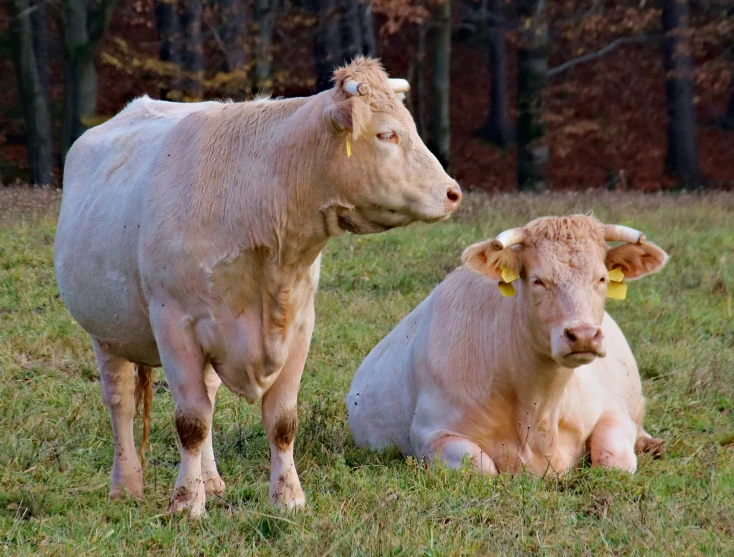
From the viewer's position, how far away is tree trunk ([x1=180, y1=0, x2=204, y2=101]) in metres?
19.6

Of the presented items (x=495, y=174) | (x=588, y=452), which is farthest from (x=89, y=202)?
(x=495, y=174)

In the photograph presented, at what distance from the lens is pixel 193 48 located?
1997cm

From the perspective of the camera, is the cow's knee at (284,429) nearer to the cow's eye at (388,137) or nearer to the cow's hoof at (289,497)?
the cow's hoof at (289,497)

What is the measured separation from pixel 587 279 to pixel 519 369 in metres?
0.66

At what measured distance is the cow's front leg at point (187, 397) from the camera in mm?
4973

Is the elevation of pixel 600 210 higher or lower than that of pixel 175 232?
lower

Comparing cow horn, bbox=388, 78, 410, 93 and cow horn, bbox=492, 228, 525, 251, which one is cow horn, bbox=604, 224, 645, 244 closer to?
cow horn, bbox=492, 228, 525, 251

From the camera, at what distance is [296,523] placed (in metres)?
4.70

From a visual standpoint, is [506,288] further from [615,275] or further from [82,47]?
[82,47]

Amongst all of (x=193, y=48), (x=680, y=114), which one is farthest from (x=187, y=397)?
(x=680, y=114)

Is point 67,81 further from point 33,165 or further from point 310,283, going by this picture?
point 310,283

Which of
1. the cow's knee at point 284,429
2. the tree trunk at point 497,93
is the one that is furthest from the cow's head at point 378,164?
the tree trunk at point 497,93

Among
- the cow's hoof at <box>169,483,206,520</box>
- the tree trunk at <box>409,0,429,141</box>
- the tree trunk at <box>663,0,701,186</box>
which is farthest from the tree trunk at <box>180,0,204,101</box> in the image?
the cow's hoof at <box>169,483,206,520</box>

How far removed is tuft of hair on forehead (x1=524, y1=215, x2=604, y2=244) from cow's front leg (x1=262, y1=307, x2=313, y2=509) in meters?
1.40
